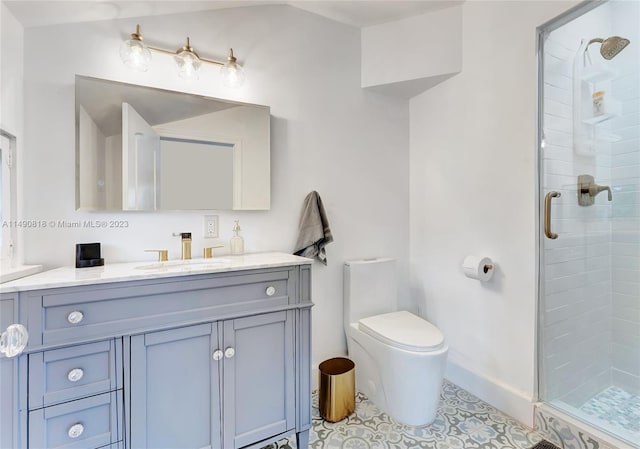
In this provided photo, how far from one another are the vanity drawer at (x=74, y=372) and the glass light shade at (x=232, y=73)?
4.52ft

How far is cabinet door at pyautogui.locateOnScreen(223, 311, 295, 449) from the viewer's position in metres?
1.32

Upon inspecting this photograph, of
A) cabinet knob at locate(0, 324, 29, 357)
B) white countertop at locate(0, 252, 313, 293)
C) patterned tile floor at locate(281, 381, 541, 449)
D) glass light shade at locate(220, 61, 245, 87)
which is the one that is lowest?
patterned tile floor at locate(281, 381, 541, 449)

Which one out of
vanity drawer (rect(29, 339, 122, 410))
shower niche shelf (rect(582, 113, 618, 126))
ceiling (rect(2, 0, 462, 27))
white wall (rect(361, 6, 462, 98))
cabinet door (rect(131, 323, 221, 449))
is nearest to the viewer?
vanity drawer (rect(29, 339, 122, 410))

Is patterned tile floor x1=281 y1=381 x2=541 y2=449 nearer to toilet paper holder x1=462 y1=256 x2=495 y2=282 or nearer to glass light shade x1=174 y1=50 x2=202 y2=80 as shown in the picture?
toilet paper holder x1=462 y1=256 x2=495 y2=282

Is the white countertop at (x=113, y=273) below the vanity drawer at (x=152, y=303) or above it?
above

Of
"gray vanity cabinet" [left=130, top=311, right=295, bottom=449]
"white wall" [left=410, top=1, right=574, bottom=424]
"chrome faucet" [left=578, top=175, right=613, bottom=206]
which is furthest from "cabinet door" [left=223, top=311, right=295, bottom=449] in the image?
"chrome faucet" [left=578, top=175, right=613, bottom=206]

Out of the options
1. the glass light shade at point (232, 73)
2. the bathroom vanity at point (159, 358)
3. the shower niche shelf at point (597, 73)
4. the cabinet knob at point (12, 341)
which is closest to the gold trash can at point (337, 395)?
the bathroom vanity at point (159, 358)

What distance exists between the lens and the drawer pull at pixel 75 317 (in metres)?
1.05

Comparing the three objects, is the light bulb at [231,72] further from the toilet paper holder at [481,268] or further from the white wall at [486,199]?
the toilet paper holder at [481,268]

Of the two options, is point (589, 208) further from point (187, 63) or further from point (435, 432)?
point (187, 63)

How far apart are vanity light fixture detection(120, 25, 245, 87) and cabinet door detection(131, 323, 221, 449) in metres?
1.26

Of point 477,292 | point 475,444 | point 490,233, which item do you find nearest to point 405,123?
point 490,233

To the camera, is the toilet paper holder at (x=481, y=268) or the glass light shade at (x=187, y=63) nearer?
the glass light shade at (x=187, y=63)

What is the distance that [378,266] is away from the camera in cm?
215
